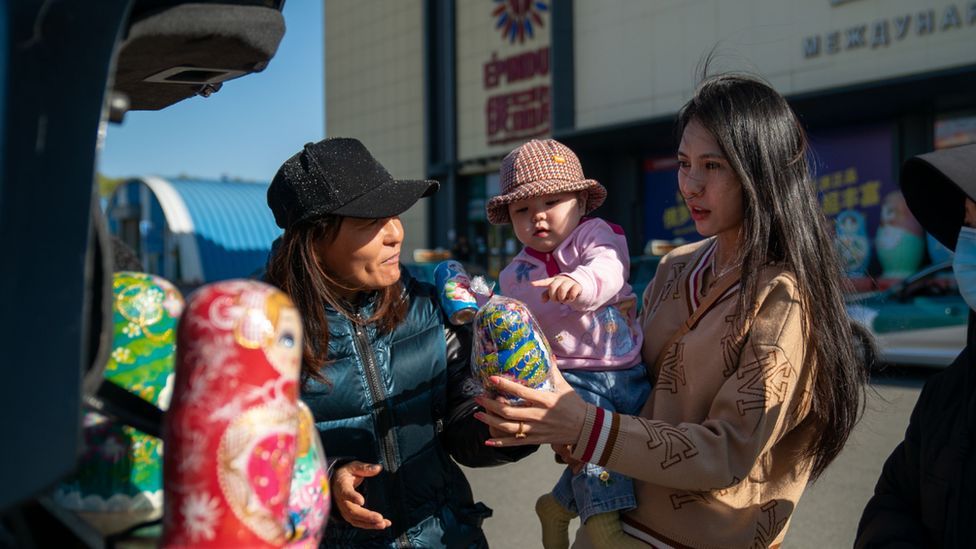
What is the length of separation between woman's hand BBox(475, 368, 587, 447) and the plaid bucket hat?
0.88 metres

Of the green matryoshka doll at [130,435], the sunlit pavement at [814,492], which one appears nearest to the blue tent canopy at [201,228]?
the sunlit pavement at [814,492]

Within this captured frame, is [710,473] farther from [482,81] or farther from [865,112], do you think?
[482,81]

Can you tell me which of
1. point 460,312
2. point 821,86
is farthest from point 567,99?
point 460,312

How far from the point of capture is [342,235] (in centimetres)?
206

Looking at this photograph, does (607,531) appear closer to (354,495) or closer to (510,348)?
(510,348)

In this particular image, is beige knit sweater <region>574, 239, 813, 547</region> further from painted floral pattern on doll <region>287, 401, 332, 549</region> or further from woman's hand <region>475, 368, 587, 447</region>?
painted floral pattern on doll <region>287, 401, 332, 549</region>

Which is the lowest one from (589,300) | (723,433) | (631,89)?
(723,433)

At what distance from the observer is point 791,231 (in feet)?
6.42

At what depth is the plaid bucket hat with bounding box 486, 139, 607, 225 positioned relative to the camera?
8.55 ft

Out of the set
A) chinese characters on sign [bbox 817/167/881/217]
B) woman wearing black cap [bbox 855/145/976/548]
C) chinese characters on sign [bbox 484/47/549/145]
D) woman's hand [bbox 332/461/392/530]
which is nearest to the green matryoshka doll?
woman's hand [bbox 332/461/392/530]

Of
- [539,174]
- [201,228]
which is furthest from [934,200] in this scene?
[201,228]

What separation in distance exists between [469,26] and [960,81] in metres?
16.3

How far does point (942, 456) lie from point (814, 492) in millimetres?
4227

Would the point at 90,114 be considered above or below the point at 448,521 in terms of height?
above
